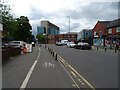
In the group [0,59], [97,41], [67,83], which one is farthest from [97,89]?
[97,41]

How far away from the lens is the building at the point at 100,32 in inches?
3362

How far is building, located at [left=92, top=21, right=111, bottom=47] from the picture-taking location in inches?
3362

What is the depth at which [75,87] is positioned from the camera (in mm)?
10867

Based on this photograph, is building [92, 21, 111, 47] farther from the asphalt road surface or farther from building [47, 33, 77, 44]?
building [47, 33, 77, 44]

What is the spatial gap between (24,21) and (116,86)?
92286 mm

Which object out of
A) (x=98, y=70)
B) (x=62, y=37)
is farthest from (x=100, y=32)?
(x=62, y=37)

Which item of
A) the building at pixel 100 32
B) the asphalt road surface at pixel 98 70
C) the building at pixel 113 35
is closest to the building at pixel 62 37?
the building at pixel 100 32

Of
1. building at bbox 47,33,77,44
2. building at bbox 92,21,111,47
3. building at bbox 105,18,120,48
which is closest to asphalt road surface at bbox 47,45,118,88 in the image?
building at bbox 105,18,120,48

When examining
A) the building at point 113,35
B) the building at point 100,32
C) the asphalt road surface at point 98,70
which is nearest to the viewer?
the asphalt road surface at point 98,70

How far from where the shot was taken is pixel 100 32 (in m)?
92.4

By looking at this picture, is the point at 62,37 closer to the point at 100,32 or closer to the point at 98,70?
the point at 100,32

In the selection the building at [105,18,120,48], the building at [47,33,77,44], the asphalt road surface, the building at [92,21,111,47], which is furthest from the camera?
the building at [47,33,77,44]

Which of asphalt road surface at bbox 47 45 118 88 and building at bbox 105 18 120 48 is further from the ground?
building at bbox 105 18 120 48

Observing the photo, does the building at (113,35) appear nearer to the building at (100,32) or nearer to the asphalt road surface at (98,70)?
the building at (100,32)
